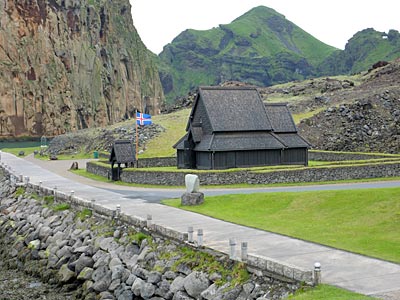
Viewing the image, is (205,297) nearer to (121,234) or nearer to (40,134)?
(121,234)

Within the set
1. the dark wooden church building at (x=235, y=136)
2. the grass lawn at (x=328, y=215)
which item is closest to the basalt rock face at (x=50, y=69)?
the dark wooden church building at (x=235, y=136)

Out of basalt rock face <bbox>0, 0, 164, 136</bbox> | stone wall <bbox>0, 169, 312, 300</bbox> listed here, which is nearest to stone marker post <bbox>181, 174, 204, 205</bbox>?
stone wall <bbox>0, 169, 312, 300</bbox>

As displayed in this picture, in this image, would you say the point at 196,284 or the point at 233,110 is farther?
the point at 233,110

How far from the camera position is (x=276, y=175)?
43844 millimetres

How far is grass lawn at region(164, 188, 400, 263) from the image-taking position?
20.7 meters

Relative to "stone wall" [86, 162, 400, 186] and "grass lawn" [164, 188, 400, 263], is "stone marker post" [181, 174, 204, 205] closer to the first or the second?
"grass lawn" [164, 188, 400, 263]

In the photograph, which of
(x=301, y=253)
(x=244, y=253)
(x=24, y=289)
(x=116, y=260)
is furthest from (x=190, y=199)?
(x=244, y=253)

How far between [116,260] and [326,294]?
39.0 feet

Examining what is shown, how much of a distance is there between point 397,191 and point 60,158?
65.6m

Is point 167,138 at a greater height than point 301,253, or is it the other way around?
point 167,138

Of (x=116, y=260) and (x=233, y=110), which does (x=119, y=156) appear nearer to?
(x=233, y=110)

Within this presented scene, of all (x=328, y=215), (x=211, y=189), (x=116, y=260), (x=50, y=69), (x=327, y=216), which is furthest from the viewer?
(x=50, y=69)

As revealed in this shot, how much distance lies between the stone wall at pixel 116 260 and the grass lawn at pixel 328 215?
4452 millimetres

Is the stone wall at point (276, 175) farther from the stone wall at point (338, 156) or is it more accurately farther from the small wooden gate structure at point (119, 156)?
the stone wall at point (338, 156)
